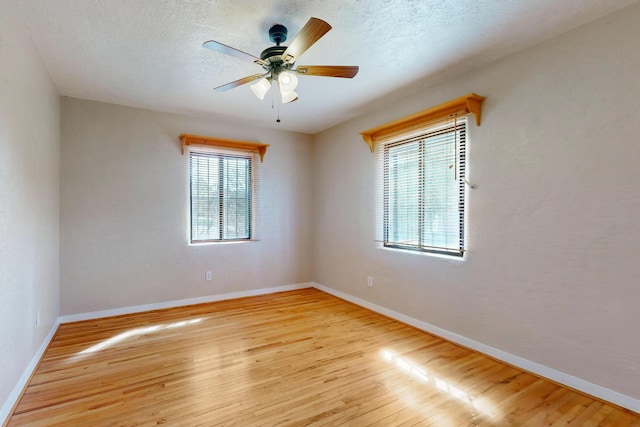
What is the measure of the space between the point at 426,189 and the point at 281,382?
7.51 ft

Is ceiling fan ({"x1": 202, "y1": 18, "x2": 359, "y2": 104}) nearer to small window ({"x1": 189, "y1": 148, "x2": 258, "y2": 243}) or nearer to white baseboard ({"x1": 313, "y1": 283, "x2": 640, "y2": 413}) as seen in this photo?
small window ({"x1": 189, "y1": 148, "x2": 258, "y2": 243})

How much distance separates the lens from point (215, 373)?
237 cm

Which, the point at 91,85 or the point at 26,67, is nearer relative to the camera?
the point at 26,67

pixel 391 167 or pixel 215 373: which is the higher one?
pixel 391 167

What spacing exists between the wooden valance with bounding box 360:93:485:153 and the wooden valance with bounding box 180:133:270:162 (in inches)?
63.4

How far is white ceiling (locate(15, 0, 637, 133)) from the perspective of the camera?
1.96 m

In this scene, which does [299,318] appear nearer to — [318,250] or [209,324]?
[209,324]

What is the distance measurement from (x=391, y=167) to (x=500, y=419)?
103 inches

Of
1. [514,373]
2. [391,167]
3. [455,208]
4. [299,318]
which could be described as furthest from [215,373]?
[391,167]

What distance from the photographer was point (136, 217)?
3.84m

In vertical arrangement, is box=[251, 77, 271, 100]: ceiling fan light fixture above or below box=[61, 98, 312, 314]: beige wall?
above

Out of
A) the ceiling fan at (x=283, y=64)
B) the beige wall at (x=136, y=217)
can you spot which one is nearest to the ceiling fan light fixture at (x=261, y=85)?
the ceiling fan at (x=283, y=64)

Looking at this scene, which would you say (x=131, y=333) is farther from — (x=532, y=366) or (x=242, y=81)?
(x=532, y=366)

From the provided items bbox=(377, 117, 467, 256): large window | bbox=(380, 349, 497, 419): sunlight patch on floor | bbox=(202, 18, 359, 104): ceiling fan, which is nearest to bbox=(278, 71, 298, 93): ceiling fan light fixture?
bbox=(202, 18, 359, 104): ceiling fan
